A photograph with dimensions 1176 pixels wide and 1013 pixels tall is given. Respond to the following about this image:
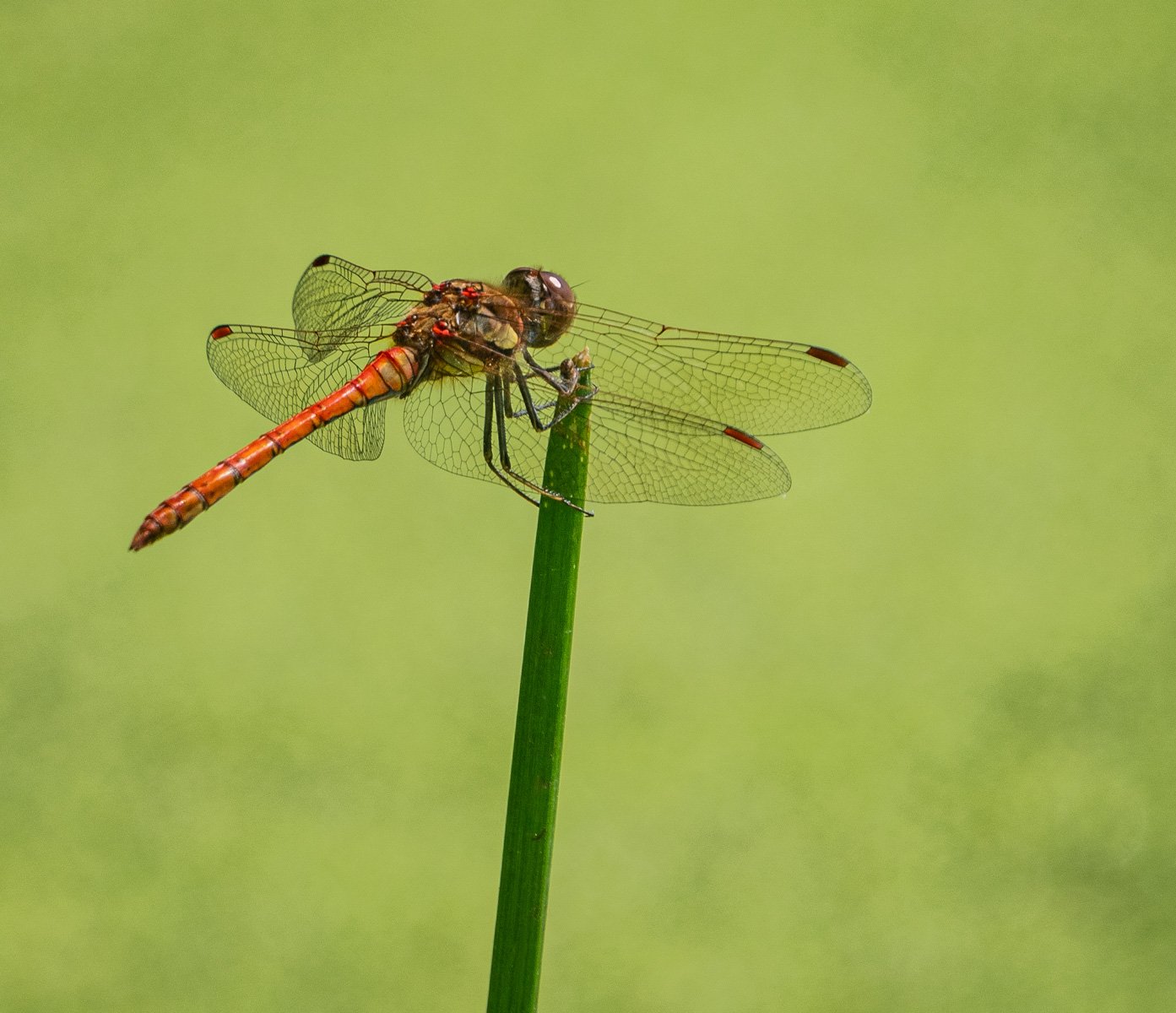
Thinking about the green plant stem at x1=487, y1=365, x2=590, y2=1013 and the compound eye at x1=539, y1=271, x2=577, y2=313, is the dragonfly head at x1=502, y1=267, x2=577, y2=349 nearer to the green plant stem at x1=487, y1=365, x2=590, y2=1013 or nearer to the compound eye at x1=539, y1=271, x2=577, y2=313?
the compound eye at x1=539, y1=271, x2=577, y2=313

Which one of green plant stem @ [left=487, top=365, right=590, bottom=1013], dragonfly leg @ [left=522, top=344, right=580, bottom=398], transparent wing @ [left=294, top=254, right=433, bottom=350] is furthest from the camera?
transparent wing @ [left=294, top=254, right=433, bottom=350]

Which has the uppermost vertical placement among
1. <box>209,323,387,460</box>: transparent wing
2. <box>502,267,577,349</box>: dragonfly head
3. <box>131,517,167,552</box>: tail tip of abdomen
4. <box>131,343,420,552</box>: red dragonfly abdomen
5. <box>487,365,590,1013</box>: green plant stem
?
<box>502,267,577,349</box>: dragonfly head

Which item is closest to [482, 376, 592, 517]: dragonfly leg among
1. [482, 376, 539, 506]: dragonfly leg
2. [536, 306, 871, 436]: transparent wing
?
[482, 376, 539, 506]: dragonfly leg

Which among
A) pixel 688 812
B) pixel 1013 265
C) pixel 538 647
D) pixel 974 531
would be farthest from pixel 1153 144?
pixel 538 647

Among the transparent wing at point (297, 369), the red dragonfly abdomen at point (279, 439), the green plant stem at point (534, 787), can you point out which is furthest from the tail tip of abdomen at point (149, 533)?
the green plant stem at point (534, 787)

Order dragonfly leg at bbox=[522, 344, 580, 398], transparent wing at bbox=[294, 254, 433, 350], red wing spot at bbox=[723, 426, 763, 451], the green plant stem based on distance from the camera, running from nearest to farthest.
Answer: the green plant stem → dragonfly leg at bbox=[522, 344, 580, 398] → red wing spot at bbox=[723, 426, 763, 451] → transparent wing at bbox=[294, 254, 433, 350]

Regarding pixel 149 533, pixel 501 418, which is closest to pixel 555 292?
pixel 501 418
